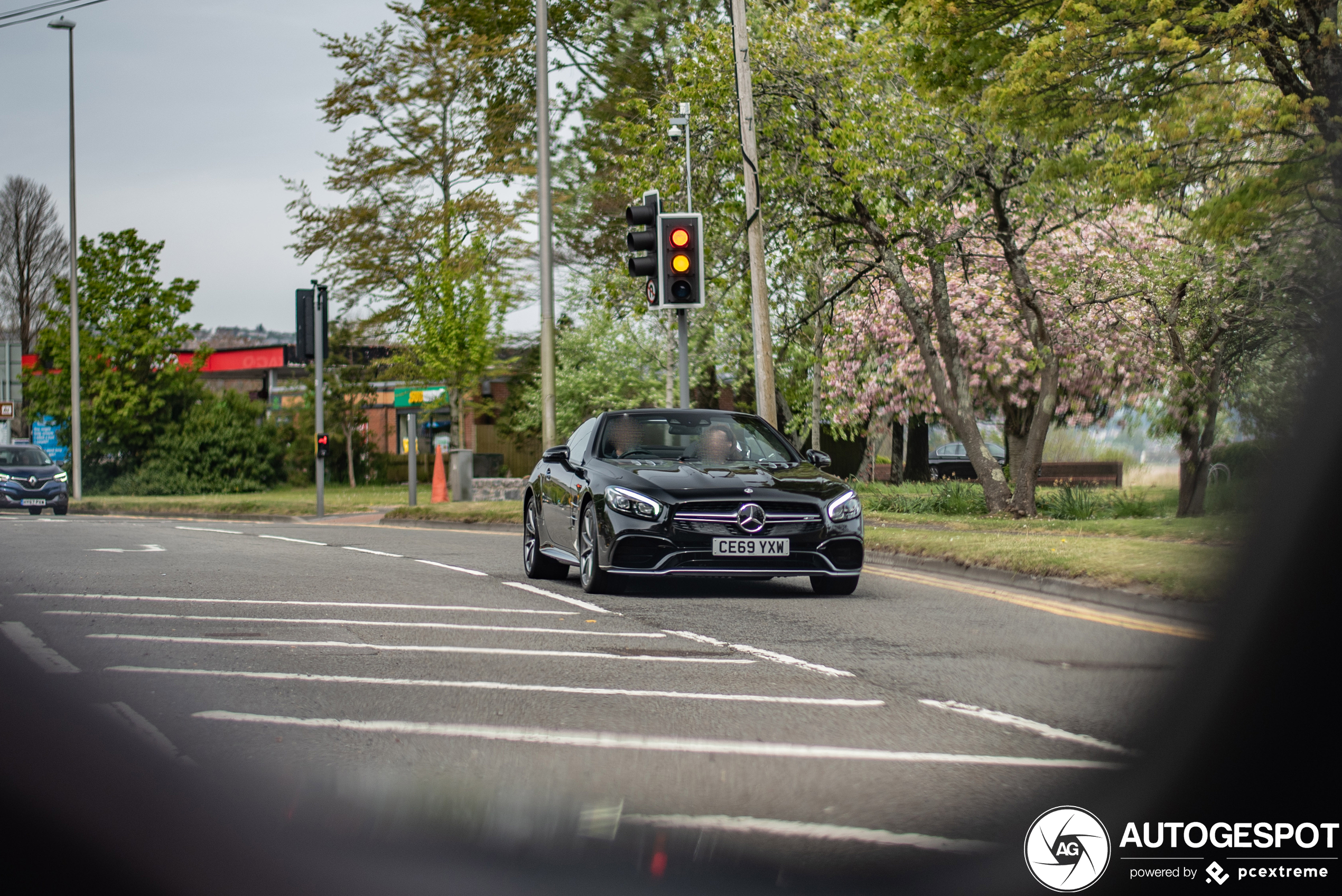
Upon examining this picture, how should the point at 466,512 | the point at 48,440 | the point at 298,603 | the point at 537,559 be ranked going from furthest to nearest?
the point at 48,440 → the point at 466,512 → the point at 537,559 → the point at 298,603

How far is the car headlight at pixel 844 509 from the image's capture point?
956 cm

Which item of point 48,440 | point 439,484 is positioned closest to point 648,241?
point 439,484

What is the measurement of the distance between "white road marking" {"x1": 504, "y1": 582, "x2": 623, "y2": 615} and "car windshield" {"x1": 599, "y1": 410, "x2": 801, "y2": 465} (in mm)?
1201

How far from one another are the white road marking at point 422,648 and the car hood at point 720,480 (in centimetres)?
258

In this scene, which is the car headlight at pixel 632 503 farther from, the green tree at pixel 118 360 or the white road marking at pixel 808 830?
the green tree at pixel 118 360

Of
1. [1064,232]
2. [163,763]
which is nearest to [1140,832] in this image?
[163,763]

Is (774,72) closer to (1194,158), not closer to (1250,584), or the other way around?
(1194,158)

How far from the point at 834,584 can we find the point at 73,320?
32.8 meters

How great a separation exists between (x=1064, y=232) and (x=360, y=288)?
71.9ft

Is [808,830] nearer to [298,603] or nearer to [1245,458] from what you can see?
[1245,458]

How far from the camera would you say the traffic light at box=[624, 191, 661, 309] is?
1527 centimetres

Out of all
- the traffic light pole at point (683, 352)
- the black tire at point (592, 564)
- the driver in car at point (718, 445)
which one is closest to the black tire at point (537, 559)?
the black tire at point (592, 564)

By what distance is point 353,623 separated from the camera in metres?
8.28

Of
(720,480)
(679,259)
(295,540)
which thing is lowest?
(295,540)
